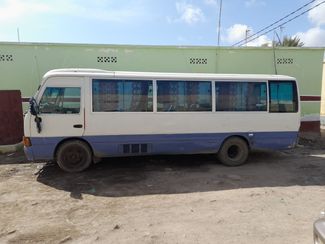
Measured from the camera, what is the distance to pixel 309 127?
13539mm

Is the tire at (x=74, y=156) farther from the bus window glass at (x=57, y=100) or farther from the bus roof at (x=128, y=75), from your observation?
the bus roof at (x=128, y=75)

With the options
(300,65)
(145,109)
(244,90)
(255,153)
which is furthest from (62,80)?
(300,65)

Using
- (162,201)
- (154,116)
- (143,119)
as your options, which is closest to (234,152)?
(154,116)

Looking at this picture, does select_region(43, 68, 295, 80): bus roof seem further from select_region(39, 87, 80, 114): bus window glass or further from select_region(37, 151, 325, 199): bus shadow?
select_region(37, 151, 325, 199): bus shadow

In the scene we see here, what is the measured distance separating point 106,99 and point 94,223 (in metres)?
3.47

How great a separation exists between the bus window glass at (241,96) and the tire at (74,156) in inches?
132

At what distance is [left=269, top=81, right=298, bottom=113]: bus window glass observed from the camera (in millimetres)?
9297

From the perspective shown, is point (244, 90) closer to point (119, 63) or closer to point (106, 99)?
point (106, 99)

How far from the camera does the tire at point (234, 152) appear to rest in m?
9.15

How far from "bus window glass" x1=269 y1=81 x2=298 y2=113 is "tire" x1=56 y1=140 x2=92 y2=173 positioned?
4.75 meters

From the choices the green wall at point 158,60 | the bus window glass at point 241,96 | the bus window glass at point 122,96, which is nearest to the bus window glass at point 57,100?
the bus window glass at point 122,96

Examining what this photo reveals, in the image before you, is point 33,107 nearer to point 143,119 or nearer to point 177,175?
point 143,119

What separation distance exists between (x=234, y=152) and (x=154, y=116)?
237cm

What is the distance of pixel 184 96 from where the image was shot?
878 centimetres
